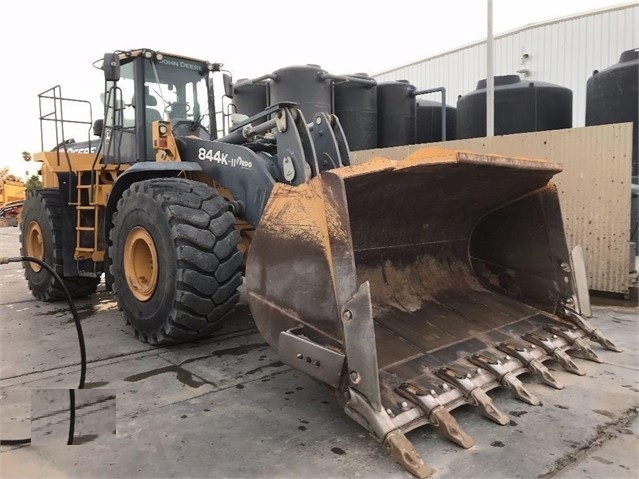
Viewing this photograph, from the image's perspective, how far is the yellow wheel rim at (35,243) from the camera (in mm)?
6793

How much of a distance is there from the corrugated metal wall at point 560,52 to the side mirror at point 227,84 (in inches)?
547

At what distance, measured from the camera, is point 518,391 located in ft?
10.4

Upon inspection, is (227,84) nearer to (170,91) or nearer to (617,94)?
(170,91)

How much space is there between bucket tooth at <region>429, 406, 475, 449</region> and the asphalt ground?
0.05 m

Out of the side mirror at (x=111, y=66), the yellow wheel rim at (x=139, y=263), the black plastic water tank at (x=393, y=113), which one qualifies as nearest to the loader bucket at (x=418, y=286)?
the yellow wheel rim at (x=139, y=263)

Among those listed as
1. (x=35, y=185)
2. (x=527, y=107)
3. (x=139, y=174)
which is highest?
(x=527, y=107)

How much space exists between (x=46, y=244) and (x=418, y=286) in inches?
194

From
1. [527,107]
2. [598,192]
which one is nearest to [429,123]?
[527,107]

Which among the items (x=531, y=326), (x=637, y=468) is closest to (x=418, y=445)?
(x=637, y=468)

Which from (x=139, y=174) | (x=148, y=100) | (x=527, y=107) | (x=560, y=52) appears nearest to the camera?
(x=139, y=174)

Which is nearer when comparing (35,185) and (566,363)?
(566,363)

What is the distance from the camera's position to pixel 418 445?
2.69 meters

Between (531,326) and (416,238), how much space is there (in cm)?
112

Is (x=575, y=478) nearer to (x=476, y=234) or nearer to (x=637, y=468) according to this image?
(x=637, y=468)
